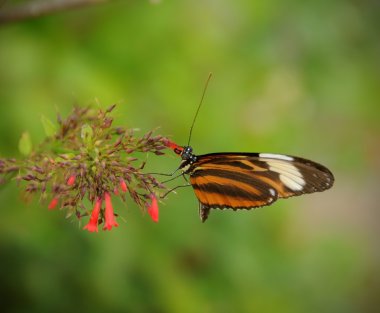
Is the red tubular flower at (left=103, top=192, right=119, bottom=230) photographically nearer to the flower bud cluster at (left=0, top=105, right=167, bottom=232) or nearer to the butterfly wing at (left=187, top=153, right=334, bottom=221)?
the flower bud cluster at (left=0, top=105, right=167, bottom=232)

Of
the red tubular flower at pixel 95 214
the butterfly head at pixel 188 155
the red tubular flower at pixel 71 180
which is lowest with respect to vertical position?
the red tubular flower at pixel 95 214

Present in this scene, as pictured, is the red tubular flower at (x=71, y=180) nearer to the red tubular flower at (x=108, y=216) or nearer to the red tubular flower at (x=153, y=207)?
the red tubular flower at (x=108, y=216)

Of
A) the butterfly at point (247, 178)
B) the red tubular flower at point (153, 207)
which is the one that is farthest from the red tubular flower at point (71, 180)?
the butterfly at point (247, 178)

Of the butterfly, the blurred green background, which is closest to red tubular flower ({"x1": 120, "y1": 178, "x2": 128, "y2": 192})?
the butterfly

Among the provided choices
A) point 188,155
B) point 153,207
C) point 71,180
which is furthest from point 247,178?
point 71,180

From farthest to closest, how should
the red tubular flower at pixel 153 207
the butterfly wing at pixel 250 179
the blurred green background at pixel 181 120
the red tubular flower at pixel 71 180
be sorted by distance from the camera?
the blurred green background at pixel 181 120 → the butterfly wing at pixel 250 179 → the red tubular flower at pixel 153 207 → the red tubular flower at pixel 71 180

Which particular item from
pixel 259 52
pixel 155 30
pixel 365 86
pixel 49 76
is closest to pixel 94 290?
pixel 49 76

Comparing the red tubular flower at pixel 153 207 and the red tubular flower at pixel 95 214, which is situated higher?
the red tubular flower at pixel 153 207

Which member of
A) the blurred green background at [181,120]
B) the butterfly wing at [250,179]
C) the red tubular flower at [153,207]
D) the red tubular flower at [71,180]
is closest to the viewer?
the red tubular flower at [71,180]

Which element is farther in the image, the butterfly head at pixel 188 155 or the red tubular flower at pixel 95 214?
the butterfly head at pixel 188 155
